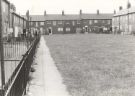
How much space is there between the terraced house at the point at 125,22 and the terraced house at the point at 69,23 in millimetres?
10746

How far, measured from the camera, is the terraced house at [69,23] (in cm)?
10194

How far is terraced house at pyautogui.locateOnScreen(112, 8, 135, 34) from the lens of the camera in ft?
244

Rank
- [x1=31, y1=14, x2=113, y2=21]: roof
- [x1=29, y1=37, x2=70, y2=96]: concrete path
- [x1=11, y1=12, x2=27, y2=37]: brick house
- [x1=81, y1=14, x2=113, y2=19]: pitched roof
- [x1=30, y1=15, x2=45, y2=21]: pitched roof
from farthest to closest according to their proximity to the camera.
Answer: [x1=81, y1=14, x2=113, y2=19]: pitched roof < [x1=31, y1=14, x2=113, y2=21]: roof < [x1=30, y1=15, x2=45, y2=21]: pitched roof < [x1=11, y1=12, x2=27, y2=37]: brick house < [x1=29, y1=37, x2=70, y2=96]: concrete path

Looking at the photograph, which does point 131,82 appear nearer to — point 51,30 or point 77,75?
point 77,75

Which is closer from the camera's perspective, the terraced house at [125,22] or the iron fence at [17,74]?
the iron fence at [17,74]

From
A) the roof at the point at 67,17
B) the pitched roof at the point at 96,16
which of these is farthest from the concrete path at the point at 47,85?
the pitched roof at the point at 96,16

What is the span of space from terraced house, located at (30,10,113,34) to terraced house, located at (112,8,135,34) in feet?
35.3

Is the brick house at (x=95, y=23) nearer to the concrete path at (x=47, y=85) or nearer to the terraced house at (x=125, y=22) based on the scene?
the terraced house at (x=125, y=22)

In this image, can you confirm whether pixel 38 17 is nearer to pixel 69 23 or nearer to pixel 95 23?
pixel 69 23

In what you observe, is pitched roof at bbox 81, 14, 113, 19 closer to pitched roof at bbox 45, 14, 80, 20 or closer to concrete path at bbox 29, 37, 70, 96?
pitched roof at bbox 45, 14, 80, 20

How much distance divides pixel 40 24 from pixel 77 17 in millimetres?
13894

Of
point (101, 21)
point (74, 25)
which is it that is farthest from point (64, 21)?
point (101, 21)

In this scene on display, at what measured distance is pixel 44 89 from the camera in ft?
29.5

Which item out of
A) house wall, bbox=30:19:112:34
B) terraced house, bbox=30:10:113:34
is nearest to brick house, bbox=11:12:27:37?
house wall, bbox=30:19:112:34
